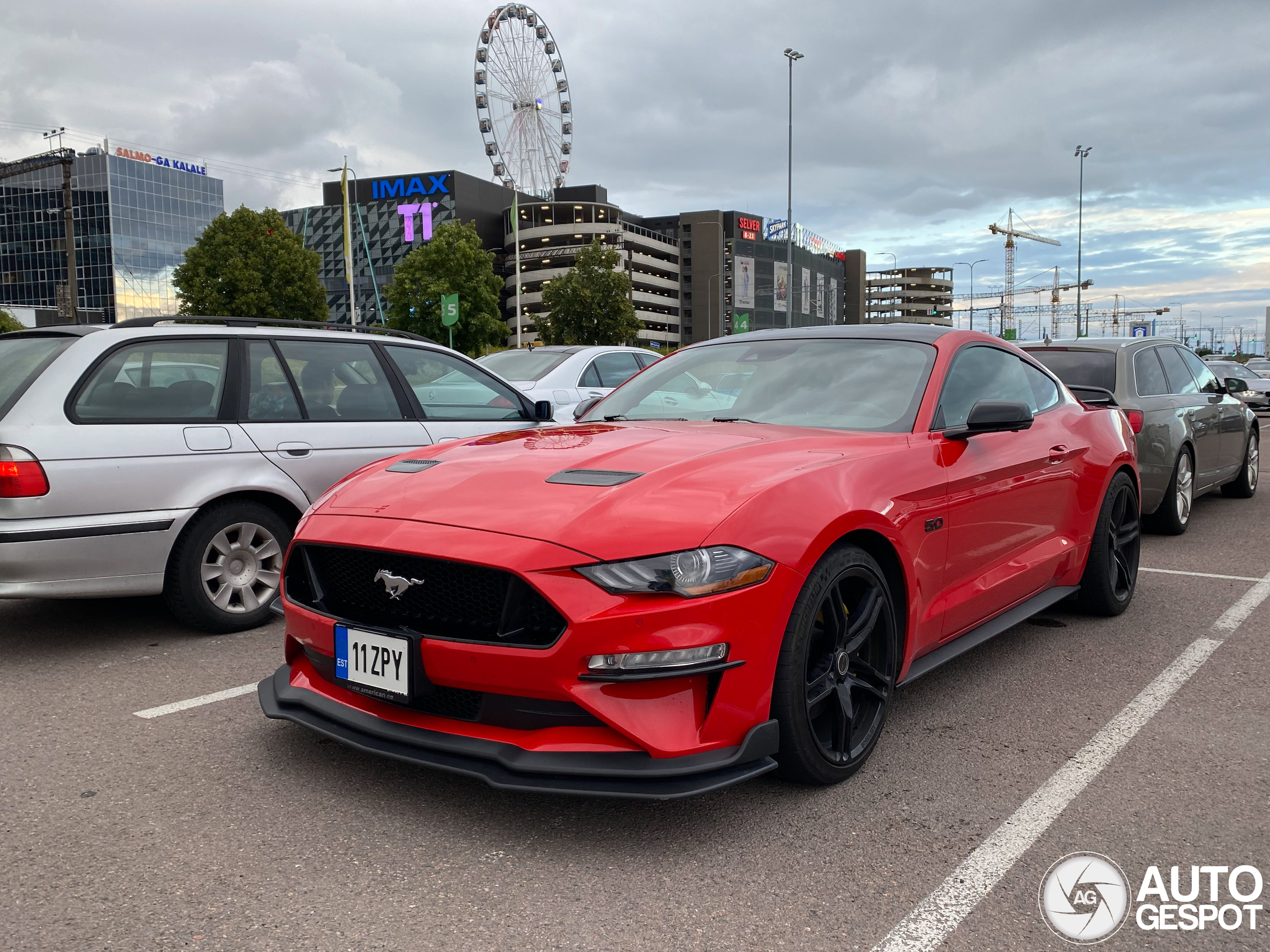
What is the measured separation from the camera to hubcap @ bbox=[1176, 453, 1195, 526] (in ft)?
23.8

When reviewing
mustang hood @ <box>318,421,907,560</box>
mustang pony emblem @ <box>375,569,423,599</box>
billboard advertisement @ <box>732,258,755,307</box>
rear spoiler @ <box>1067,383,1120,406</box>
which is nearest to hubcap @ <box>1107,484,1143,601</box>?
rear spoiler @ <box>1067,383,1120,406</box>

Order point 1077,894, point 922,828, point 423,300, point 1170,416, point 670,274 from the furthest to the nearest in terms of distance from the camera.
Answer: point 670,274
point 423,300
point 1170,416
point 922,828
point 1077,894

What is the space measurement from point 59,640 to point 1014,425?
448 centimetres

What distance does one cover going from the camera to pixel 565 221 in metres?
98.1

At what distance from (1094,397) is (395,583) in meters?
4.36

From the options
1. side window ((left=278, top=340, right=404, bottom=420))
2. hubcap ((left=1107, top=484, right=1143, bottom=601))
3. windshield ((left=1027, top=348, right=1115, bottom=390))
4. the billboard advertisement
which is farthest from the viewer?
the billboard advertisement

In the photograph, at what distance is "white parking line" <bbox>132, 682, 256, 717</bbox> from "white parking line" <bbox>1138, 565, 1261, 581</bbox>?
17.2 ft

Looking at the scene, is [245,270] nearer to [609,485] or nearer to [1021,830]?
[609,485]

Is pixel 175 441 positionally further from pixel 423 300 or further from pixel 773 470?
pixel 423 300

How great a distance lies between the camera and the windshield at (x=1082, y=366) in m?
7.14

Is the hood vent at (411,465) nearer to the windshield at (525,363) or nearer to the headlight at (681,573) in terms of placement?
the headlight at (681,573)

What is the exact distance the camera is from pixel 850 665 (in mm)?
2873

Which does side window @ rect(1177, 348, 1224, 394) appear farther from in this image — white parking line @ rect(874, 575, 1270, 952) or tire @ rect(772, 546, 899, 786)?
tire @ rect(772, 546, 899, 786)

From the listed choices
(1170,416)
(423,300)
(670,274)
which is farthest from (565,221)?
(1170,416)
